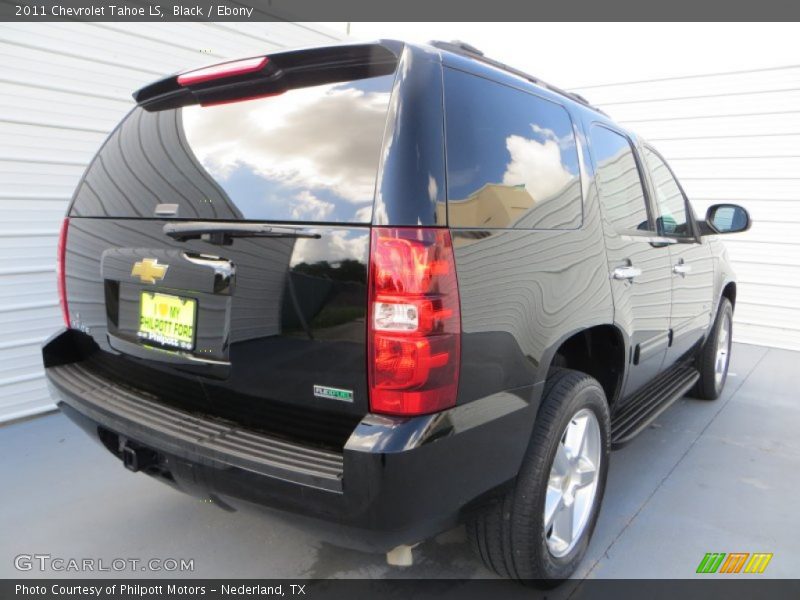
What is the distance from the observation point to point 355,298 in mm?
1548

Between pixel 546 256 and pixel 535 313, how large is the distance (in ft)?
0.76

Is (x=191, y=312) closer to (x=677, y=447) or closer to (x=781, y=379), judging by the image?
(x=677, y=447)

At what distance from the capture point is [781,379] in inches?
208

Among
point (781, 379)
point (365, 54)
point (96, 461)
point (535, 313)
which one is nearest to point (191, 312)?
point (365, 54)

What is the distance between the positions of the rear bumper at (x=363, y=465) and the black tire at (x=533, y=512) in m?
0.11

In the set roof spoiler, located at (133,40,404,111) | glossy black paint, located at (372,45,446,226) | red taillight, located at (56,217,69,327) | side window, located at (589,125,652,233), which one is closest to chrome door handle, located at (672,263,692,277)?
side window, located at (589,125,652,233)

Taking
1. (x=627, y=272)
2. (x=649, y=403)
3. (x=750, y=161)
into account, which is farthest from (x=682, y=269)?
(x=750, y=161)

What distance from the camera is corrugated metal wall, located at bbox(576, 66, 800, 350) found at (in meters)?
6.45

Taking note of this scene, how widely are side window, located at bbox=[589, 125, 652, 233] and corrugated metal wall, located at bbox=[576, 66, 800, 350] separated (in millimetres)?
4679

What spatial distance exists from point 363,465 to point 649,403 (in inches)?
92.5

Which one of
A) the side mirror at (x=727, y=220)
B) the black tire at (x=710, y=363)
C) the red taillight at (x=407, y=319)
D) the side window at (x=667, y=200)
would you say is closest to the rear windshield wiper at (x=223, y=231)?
the red taillight at (x=407, y=319)

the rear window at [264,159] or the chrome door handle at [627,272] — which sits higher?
the rear window at [264,159]

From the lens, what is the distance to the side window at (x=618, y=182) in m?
2.57

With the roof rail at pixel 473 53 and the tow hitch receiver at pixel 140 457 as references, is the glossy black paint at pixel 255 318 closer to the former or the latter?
the tow hitch receiver at pixel 140 457
